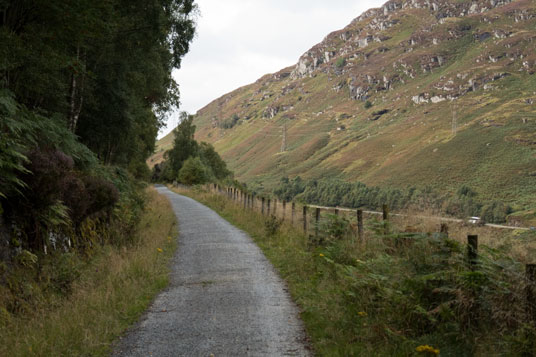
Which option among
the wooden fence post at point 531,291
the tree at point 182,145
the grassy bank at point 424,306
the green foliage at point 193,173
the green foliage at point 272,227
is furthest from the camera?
the tree at point 182,145

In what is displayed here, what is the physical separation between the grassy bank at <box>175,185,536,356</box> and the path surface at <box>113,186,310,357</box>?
39 centimetres

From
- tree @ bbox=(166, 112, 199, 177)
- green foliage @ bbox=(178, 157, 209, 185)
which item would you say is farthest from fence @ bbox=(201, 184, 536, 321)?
tree @ bbox=(166, 112, 199, 177)

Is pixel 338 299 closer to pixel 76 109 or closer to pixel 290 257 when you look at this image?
pixel 290 257

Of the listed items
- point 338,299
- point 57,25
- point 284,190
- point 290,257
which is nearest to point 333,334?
point 338,299

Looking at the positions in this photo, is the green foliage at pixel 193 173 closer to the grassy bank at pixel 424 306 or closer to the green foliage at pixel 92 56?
the green foliage at pixel 92 56

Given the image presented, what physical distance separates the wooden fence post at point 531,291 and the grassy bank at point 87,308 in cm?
444

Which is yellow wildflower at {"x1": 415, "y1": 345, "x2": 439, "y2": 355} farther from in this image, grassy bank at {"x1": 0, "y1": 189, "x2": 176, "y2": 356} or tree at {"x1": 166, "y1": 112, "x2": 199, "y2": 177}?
tree at {"x1": 166, "y1": 112, "x2": 199, "y2": 177}

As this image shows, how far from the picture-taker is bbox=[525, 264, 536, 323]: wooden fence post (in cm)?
388

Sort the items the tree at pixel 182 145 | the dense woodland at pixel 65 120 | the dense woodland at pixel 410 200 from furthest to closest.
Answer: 1. the tree at pixel 182 145
2. the dense woodland at pixel 410 200
3. the dense woodland at pixel 65 120

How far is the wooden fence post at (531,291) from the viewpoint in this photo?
12.7 ft

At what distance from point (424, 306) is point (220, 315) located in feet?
9.28

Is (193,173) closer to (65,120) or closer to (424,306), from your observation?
(65,120)

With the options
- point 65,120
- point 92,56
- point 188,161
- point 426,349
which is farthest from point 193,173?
point 426,349

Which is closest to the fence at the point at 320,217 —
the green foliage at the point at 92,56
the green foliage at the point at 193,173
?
the green foliage at the point at 92,56
